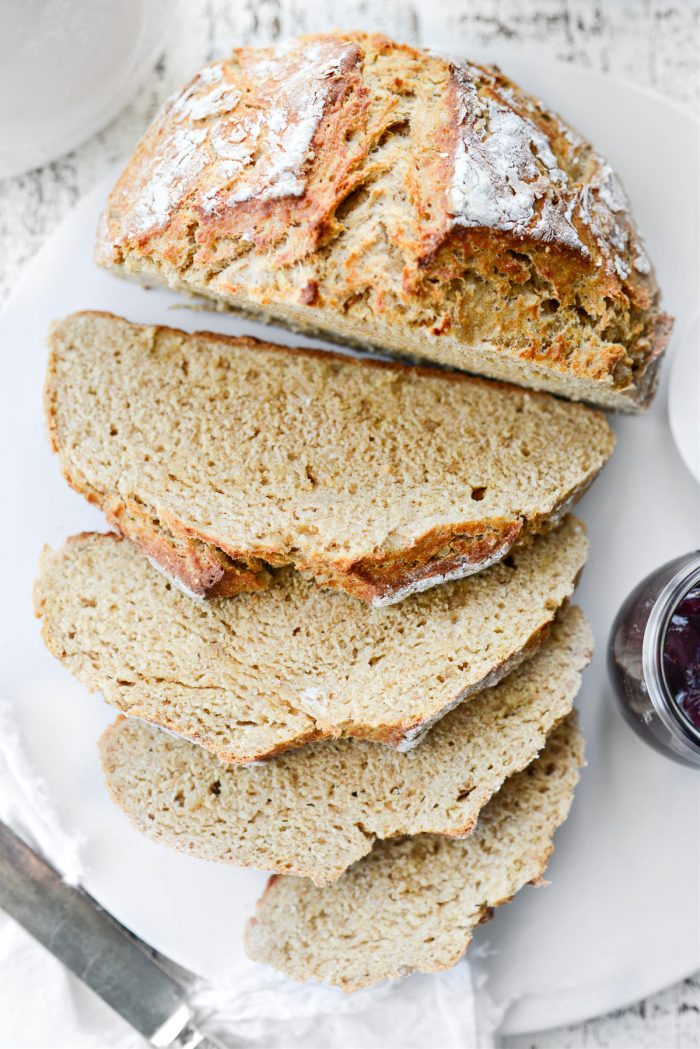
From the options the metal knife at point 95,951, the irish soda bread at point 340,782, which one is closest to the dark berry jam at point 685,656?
the irish soda bread at point 340,782

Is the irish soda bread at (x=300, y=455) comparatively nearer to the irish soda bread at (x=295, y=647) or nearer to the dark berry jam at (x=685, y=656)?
the irish soda bread at (x=295, y=647)

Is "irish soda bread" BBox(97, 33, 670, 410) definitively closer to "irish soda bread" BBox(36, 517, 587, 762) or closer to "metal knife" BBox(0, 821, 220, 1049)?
"irish soda bread" BBox(36, 517, 587, 762)

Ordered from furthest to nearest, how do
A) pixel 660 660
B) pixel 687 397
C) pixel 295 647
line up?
pixel 687 397 < pixel 295 647 < pixel 660 660

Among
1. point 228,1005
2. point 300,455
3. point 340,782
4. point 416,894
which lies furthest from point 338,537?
point 228,1005

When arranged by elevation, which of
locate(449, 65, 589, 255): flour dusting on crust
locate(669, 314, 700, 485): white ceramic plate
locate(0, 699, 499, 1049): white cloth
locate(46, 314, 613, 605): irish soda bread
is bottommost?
locate(0, 699, 499, 1049): white cloth

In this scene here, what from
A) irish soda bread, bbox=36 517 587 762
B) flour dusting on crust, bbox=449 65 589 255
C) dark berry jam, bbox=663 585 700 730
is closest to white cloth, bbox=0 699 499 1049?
irish soda bread, bbox=36 517 587 762

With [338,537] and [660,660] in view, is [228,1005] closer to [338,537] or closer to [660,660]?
[338,537]

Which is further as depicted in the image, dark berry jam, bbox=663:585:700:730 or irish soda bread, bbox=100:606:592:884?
irish soda bread, bbox=100:606:592:884
